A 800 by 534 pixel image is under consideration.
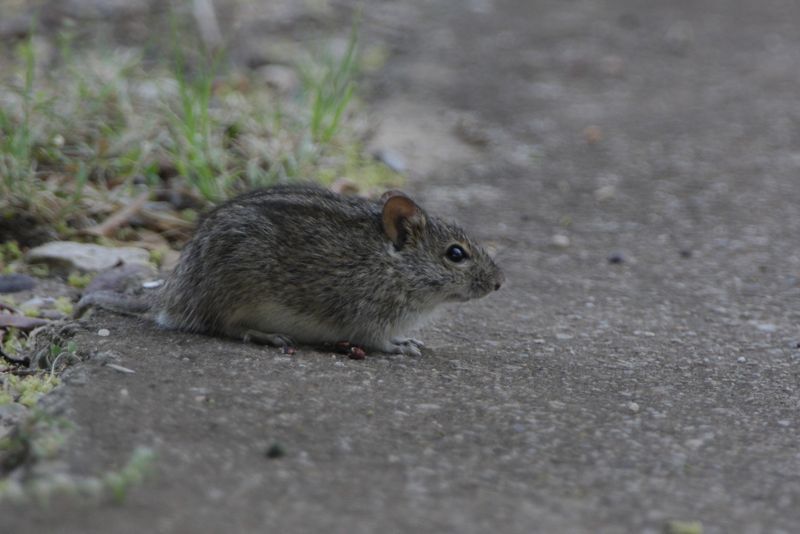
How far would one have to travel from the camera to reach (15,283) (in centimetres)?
543

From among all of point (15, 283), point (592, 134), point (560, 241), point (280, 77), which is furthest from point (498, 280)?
point (280, 77)

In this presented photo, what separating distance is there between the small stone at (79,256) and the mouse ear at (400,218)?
168cm

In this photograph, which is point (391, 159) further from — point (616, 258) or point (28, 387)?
point (28, 387)

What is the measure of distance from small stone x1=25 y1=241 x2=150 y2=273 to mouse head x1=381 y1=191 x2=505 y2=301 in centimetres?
170

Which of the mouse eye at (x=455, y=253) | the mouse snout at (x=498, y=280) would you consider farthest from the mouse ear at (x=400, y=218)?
the mouse snout at (x=498, y=280)

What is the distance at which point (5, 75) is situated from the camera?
7.69 m

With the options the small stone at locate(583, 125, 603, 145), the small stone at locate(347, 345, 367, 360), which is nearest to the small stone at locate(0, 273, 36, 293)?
the small stone at locate(347, 345, 367, 360)

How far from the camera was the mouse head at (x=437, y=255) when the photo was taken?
4.83 meters

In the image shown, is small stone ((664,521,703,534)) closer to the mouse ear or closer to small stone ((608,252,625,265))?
the mouse ear

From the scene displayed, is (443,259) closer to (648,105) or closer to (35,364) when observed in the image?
(35,364)

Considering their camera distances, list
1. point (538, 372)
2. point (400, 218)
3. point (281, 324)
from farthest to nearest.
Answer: point (400, 218), point (281, 324), point (538, 372)

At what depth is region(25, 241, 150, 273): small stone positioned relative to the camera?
5680 millimetres

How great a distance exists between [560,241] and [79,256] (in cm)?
290

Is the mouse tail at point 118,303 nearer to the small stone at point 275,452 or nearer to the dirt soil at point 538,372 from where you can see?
the dirt soil at point 538,372
